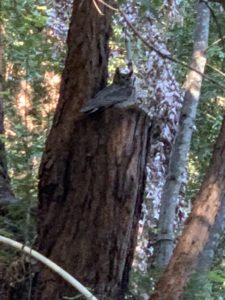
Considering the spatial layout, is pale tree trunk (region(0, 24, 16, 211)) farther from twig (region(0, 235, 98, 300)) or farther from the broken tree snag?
twig (region(0, 235, 98, 300))

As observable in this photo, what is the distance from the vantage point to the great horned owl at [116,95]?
8.75ft

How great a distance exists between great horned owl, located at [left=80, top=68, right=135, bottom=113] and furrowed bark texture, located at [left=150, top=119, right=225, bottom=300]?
0.51 m

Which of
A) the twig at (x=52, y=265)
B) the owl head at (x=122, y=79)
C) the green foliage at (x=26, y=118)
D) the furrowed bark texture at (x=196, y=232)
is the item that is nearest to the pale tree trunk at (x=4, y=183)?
the green foliage at (x=26, y=118)

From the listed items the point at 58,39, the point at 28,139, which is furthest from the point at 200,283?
the point at 58,39

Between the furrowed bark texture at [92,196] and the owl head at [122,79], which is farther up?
the owl head at [122,79]

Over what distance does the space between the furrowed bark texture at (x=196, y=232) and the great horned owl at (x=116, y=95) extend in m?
0.51

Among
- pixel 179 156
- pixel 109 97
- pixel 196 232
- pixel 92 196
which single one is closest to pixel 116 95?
pixel 109 97

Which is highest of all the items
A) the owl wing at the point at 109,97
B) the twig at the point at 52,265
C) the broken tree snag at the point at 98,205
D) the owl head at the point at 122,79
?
the owl head at the point at 122,79

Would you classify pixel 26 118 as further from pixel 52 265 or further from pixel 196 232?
pixel 196 232

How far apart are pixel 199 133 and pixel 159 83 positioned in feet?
6.21

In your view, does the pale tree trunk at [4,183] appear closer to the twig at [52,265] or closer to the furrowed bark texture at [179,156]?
the twig at [52,265]

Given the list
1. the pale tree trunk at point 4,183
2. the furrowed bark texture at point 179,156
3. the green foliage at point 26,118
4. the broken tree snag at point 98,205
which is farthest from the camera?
the furrowed bark texture at point 179,156

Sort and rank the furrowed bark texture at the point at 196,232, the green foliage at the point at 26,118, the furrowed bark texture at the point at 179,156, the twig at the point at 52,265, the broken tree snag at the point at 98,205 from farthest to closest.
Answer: the furrowed bark texture at the point at 179,156
the green foliage at the point at 26,118
the broken tree snag at the point at 98,205
the twig at the point at 52,265
the furrowed bark texture at the point at 196,232

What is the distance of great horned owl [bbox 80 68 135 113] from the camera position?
8.75ft
